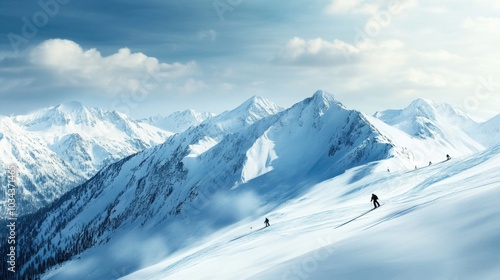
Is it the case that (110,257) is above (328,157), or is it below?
below

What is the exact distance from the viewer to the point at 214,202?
577 ft

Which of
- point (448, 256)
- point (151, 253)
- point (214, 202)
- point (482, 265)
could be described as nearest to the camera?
point (482, 265)

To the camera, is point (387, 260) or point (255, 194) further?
point (255, 194)

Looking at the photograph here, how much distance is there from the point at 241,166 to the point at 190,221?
41.1m

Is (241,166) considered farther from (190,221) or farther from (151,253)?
(151,253)

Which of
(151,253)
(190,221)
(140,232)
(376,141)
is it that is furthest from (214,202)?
(376,141)

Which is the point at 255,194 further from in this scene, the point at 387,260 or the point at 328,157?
the point at 387,260

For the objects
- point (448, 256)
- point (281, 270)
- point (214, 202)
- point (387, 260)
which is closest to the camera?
point (448, 256)

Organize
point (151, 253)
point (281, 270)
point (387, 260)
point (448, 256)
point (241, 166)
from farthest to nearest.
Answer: point (241, 166), point (151, 253), point (281, 270), point (387, 260), point (448, 256)

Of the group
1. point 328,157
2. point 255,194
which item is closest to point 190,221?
point 255,194

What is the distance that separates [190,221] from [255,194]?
2945cm

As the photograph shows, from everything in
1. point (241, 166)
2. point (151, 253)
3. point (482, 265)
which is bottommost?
point (482, 265)

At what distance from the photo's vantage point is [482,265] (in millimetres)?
11344

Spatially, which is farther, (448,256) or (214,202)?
(214,202)
